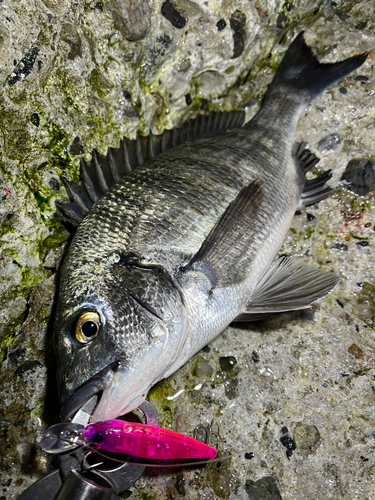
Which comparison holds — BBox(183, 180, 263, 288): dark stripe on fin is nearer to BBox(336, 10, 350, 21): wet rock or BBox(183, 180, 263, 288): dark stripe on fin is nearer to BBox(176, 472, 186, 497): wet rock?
BBox(176, 472, 186, 497): wet rock

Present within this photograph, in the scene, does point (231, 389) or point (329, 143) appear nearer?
point (231, 389)

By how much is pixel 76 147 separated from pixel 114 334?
4.49 ft

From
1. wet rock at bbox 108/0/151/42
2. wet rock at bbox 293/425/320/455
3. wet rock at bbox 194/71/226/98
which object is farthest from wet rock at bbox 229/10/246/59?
wet rock at bbox 293/425/320/455

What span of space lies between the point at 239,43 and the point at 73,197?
5.61 ft

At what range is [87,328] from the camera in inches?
72.6

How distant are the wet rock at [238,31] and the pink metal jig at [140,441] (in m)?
2.59

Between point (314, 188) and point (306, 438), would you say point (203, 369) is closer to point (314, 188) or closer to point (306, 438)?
point (306, 438)

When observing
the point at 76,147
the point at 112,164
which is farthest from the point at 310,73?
the point at 76,147

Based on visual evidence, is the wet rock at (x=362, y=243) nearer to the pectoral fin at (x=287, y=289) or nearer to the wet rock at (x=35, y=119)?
the pectoral fin at (x=287, y=289)

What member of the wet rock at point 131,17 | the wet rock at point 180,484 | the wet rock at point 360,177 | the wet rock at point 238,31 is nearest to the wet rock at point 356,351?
the wet rock at point 360,177

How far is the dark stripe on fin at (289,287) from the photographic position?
2.35 m

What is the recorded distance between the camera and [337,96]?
3213 mm

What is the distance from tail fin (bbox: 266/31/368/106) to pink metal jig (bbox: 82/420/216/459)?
7.49 feet

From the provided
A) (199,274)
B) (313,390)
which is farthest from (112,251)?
(313,390)
